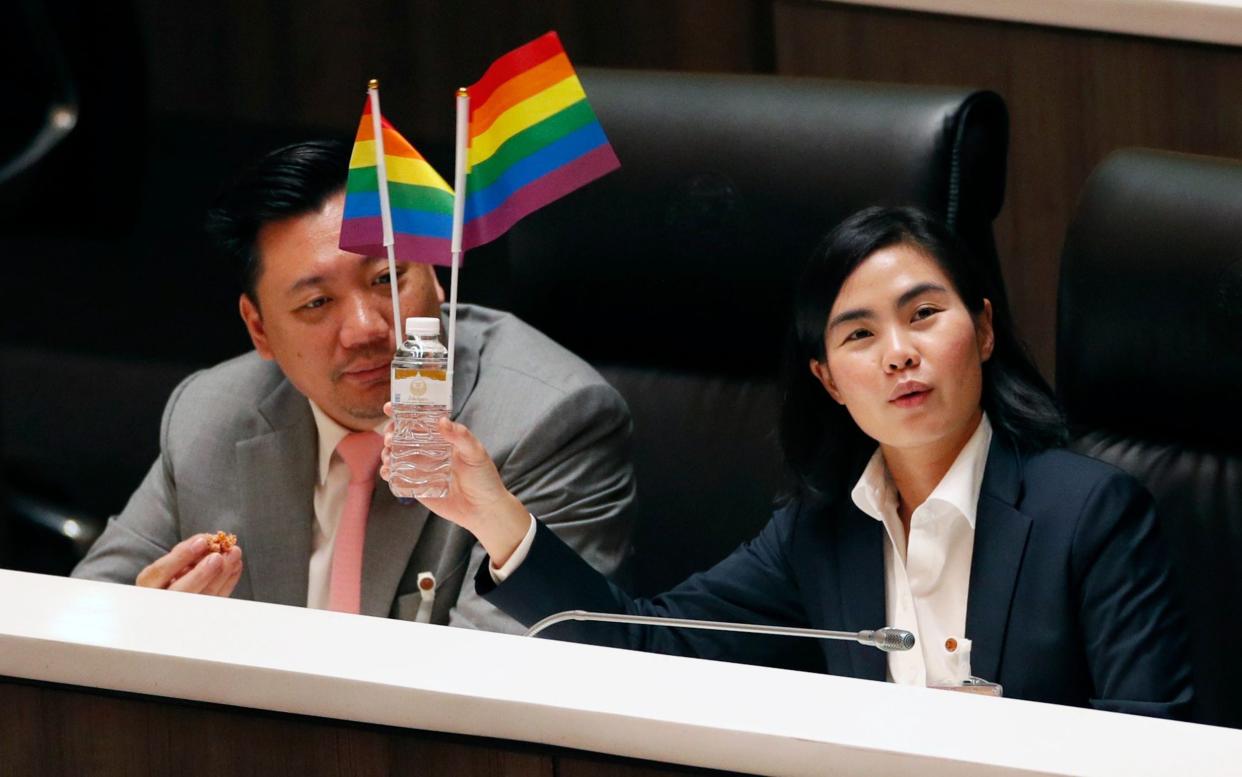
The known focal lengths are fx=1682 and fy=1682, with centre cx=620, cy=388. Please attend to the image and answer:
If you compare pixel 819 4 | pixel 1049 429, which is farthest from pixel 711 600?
pixel 819 4

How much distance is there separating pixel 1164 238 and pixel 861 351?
0.37 metres

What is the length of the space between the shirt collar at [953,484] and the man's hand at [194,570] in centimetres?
79

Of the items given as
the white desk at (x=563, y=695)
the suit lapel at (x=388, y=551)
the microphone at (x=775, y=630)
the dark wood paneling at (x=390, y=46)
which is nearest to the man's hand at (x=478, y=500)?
the microphone at (x=775, y=630)

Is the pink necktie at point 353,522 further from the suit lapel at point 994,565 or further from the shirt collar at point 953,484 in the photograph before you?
the suit lapel at point 994,565

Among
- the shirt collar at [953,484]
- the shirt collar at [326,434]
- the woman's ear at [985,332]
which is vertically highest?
the woman's ear at [985,332]

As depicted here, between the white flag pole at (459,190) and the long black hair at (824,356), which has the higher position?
the white flag pole at (459,190)

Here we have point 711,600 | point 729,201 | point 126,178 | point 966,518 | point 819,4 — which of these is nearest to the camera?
point 966,518

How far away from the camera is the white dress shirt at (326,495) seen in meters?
2.24

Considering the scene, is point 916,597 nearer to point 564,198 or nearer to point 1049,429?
point 1049,429

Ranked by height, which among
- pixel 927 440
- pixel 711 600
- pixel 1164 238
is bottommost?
pixel 711 600

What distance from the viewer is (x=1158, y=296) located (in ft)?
6.14

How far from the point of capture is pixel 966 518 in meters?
1.78

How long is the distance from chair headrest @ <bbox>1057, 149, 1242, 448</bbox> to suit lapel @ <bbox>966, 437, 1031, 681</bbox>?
0.23 metres

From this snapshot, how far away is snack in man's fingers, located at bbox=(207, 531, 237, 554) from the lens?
210cm
